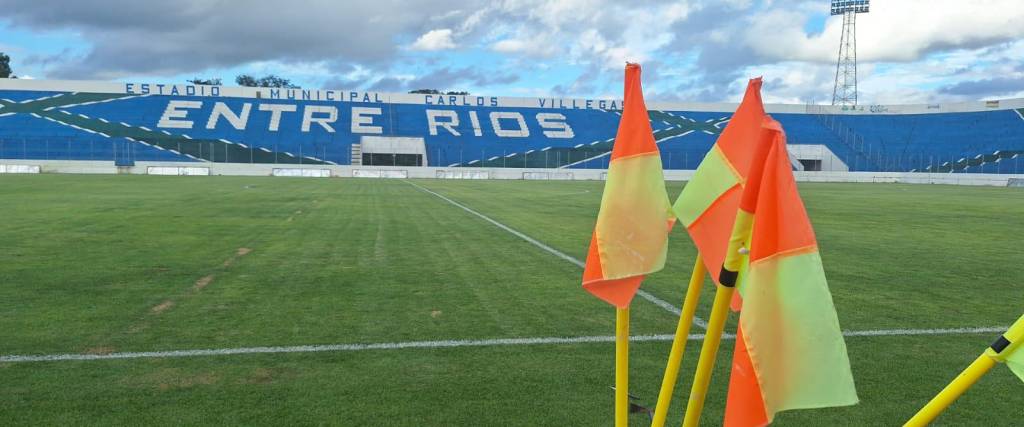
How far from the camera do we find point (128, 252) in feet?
34.5

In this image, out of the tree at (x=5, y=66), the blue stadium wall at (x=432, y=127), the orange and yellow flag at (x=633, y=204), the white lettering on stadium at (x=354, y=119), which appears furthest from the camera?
the tree at (x=5, y=66)

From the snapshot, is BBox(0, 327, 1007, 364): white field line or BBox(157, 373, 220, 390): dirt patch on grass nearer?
BBox(157, 373, 220, 390): dirt patch on grass

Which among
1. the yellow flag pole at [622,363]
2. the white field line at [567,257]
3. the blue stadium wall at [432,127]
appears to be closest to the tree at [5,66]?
the blue stadium wall at [432,127]

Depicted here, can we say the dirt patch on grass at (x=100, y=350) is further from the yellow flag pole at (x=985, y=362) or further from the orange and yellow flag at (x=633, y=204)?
the yellow flag pole at (x=985, y=362)

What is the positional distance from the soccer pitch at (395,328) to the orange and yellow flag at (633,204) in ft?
4.90

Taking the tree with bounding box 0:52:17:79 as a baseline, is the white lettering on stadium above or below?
below

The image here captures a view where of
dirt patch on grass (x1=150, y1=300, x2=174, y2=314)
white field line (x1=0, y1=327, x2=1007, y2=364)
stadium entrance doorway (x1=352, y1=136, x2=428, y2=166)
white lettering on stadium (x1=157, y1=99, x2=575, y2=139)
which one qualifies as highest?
white lettering on stadium (x1=157, y1=99, x2=575, y2=139)

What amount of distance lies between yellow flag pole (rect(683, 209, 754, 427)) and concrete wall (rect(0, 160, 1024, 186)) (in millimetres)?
50821

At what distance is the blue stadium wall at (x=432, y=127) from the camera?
59594mm

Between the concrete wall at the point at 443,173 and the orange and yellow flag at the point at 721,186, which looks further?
the concrete wall at the point at 443,173

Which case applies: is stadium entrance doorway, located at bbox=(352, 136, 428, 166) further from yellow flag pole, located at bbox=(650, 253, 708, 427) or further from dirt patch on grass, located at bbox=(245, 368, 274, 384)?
yellow flag pole, located at bbox=(650, 253, 708, 427)

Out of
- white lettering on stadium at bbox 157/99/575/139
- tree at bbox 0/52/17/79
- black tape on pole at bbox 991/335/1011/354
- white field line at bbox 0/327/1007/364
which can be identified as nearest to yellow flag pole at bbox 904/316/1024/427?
black tape on pole at bbox 991/335/1011/354

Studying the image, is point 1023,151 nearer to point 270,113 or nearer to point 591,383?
point 270,113

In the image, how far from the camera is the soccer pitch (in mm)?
4258
